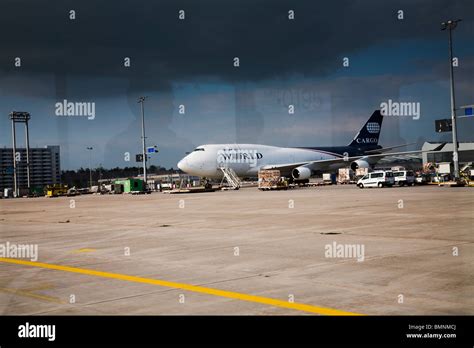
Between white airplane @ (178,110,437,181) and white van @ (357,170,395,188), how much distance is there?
13928mm

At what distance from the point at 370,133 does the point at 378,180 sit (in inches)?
1473

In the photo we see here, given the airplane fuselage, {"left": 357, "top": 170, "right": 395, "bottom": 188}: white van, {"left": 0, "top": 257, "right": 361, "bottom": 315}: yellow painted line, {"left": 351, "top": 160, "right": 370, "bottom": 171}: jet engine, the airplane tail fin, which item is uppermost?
the airplane tail fin

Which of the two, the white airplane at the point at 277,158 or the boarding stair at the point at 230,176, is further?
the boarding stair at the point at 230,176

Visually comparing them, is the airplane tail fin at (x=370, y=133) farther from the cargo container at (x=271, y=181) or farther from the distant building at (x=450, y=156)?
the distant building at (x=450, y=156)

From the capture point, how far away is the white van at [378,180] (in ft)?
175

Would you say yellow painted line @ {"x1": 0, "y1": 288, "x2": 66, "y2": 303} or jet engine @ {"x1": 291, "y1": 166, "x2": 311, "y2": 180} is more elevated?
jet engine @ {"x1": 291, "y1": 166, "x2": 311, "y2": 180}

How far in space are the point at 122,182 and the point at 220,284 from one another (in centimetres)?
7817

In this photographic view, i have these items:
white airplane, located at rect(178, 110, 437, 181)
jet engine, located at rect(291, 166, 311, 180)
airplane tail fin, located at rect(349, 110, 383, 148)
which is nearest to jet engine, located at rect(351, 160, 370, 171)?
white airplane, located at rect(178, 110, 437, 181)

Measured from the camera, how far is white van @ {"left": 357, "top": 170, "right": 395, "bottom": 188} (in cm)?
5331

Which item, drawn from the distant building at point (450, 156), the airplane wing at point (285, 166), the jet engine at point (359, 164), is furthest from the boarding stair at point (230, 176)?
the distant building at point (450, 156)

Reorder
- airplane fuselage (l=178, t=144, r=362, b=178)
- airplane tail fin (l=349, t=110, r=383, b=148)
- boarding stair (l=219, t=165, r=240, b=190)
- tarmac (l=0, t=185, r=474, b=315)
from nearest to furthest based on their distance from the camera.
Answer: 1. tarmac (l=0, t=185, r=474, b=315)
2. airplane fuselage (l=178, t=144, r=362, b=178)
3. boarding stair (l=219, t=165, r=240, b=190)
4. airplane tail fin (l=349, t=110, r=383, b=148)

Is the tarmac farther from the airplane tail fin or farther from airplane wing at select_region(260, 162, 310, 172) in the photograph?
the airplane tail fin

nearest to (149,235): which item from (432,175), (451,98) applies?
(451,98)

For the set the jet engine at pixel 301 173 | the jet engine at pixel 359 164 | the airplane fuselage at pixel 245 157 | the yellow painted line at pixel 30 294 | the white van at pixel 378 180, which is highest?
the airplane fuselage at pixel 245 157
